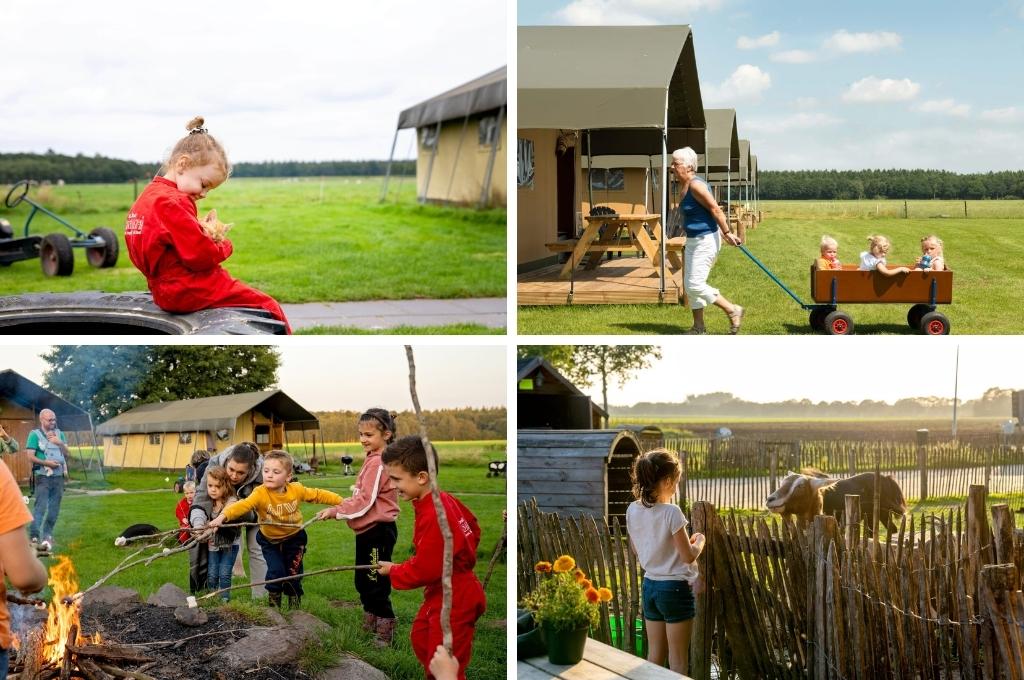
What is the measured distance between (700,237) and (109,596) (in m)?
Answer: 2.47

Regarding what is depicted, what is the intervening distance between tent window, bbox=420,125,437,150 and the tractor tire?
1073 cm

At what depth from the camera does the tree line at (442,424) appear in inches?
149

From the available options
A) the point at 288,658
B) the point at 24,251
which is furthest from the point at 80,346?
the point at 24,251

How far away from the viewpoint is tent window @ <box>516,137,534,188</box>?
6434 mm

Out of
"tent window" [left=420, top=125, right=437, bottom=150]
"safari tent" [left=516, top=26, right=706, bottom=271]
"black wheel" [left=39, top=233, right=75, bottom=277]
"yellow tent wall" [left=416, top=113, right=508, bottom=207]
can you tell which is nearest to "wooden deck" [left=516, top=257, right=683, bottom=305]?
"safari tent" [left=516, top=26, right=706, bottom=271]

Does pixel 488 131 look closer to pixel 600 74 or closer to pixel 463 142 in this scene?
pixel 463 142

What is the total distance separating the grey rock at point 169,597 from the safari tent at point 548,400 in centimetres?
132

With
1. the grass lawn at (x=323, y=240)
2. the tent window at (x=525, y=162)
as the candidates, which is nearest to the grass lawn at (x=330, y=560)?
the tent window at (x=525, y=162)

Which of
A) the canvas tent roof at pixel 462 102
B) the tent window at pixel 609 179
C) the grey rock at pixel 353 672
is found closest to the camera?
the grey rock at pixel 353 672

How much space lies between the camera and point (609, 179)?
8430 mm

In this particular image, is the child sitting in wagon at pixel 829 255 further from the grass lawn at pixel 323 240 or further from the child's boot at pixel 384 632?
the grass lawn at pixel 323 240

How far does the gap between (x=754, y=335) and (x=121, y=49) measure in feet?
20.8

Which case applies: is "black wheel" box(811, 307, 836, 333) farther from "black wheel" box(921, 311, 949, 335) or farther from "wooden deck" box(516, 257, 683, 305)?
"wooden deck" box(516, 257, 683, 305)

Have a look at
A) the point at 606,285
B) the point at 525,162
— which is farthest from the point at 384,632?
the point at 525,162
